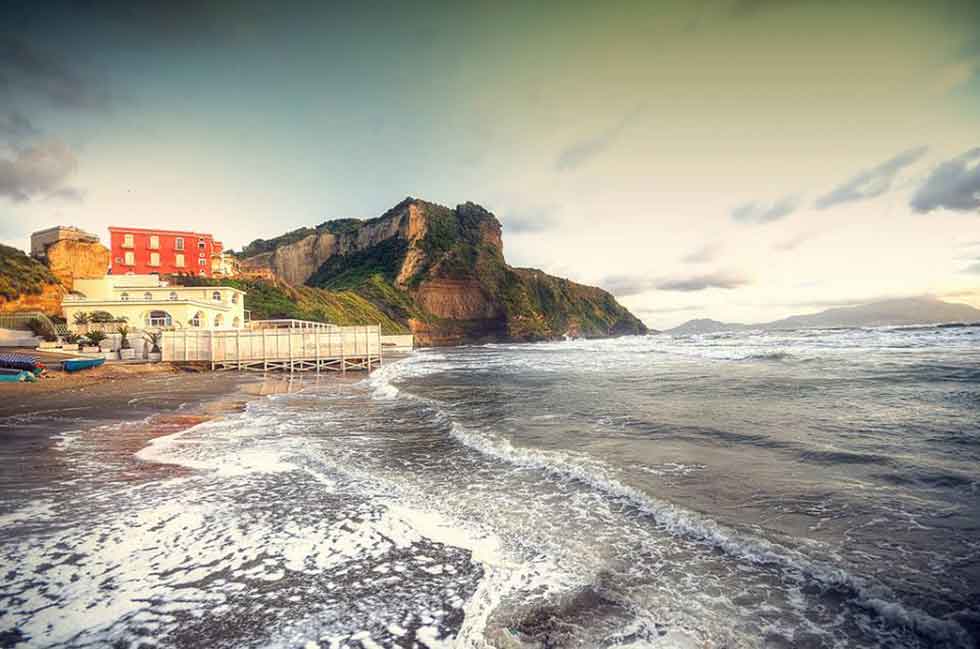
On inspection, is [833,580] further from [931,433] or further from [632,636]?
[931,433]

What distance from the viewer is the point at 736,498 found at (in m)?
6.46

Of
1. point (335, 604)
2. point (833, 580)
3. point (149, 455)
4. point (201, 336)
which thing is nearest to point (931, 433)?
point (833, 580)

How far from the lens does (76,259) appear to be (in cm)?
5375

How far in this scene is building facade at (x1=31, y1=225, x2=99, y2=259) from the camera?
175 feet

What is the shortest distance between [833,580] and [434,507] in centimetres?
474

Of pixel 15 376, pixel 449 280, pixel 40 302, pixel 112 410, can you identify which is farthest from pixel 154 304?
pixel 449 280

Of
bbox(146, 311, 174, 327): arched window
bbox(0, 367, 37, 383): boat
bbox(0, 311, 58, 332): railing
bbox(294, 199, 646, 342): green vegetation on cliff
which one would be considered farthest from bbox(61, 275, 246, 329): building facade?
bbox(294, 199, 646, 342): green vegetation on cliff

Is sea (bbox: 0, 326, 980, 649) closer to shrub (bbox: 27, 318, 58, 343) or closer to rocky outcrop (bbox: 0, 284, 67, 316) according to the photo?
shrub (bbox: 27, 318, 58, 343)

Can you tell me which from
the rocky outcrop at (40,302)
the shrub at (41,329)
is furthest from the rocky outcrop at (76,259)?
the shrub at (41,329)

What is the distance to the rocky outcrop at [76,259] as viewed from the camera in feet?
171

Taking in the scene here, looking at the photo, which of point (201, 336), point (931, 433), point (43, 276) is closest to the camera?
point (931, 433)

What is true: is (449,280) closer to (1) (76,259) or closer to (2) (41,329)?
(1) (76,259)

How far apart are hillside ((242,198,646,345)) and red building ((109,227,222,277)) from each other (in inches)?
1582

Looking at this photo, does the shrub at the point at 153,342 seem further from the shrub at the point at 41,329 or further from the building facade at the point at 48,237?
the building facade at the point at 48,237
